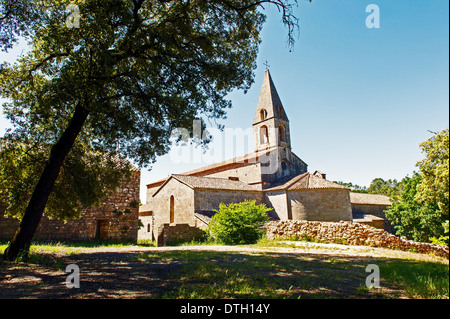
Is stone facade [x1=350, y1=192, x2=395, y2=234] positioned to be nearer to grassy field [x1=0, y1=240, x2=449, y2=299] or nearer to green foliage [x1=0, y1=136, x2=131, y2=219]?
grassy field [x1=0, y1=240, x2=449, y2=299]

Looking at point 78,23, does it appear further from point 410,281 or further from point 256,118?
point 256,118

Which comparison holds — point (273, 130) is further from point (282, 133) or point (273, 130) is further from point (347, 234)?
point (347, 234)

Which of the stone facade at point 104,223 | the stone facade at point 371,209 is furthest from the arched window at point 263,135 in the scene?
the stone facade at point 104,223

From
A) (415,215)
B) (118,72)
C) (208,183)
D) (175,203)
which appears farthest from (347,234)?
(415,215)

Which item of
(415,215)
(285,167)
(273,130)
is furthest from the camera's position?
(285,167)

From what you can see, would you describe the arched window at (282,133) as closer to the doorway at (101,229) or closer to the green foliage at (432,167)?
the green foliage at (432,167)

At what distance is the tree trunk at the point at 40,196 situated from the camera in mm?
7523

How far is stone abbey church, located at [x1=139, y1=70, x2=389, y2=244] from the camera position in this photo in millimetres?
25141

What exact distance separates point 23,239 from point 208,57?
28.2 ft

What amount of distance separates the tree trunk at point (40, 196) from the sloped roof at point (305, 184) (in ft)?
80.0

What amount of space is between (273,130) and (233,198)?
13.3 meters

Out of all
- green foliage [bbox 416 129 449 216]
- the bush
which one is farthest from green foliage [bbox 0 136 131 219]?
green foliage [bbox 416 129 449 216]

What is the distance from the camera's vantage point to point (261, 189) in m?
32.4
